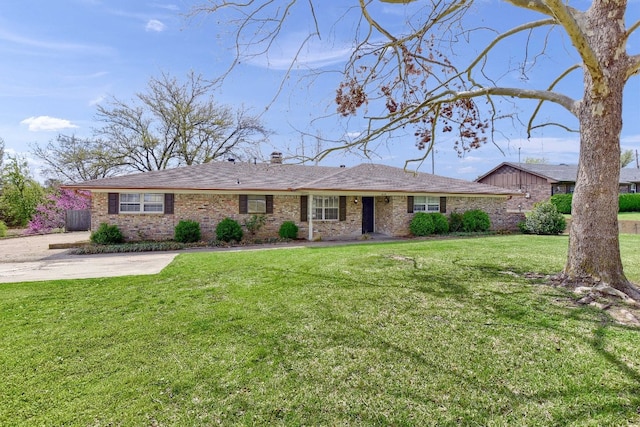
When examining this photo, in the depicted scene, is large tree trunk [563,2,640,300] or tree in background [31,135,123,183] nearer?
large tree trunk [563,2,640,300]

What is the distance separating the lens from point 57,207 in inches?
759

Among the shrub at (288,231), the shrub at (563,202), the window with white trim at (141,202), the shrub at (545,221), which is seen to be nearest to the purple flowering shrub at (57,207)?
the window with white trim at (141,202)

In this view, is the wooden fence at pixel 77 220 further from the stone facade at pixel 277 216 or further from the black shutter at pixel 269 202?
the black shutter at pixel 269 202

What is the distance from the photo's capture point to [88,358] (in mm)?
3330

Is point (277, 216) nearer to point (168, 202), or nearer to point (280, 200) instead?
A: point (280, 200)

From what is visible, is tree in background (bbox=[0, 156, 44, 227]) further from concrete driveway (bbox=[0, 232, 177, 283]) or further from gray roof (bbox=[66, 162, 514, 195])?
gray roof (bbox=[66, 162, 514, 195])

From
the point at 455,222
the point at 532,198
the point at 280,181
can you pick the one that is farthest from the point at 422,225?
the point at 532,198

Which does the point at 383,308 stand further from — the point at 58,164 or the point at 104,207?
the point at 58,164

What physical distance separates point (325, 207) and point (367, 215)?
2877 millimetres

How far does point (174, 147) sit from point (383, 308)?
24.9 metres

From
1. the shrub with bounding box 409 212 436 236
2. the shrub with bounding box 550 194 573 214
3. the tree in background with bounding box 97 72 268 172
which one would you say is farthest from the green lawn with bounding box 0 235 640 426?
the shrub with bounding box 550 194 573 214

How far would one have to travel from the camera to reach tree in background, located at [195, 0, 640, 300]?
5016 mm

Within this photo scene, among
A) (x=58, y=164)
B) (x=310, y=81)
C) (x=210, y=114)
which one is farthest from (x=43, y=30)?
(x=58, y=164)

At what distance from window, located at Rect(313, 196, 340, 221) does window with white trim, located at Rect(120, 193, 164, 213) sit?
22.0 feet
